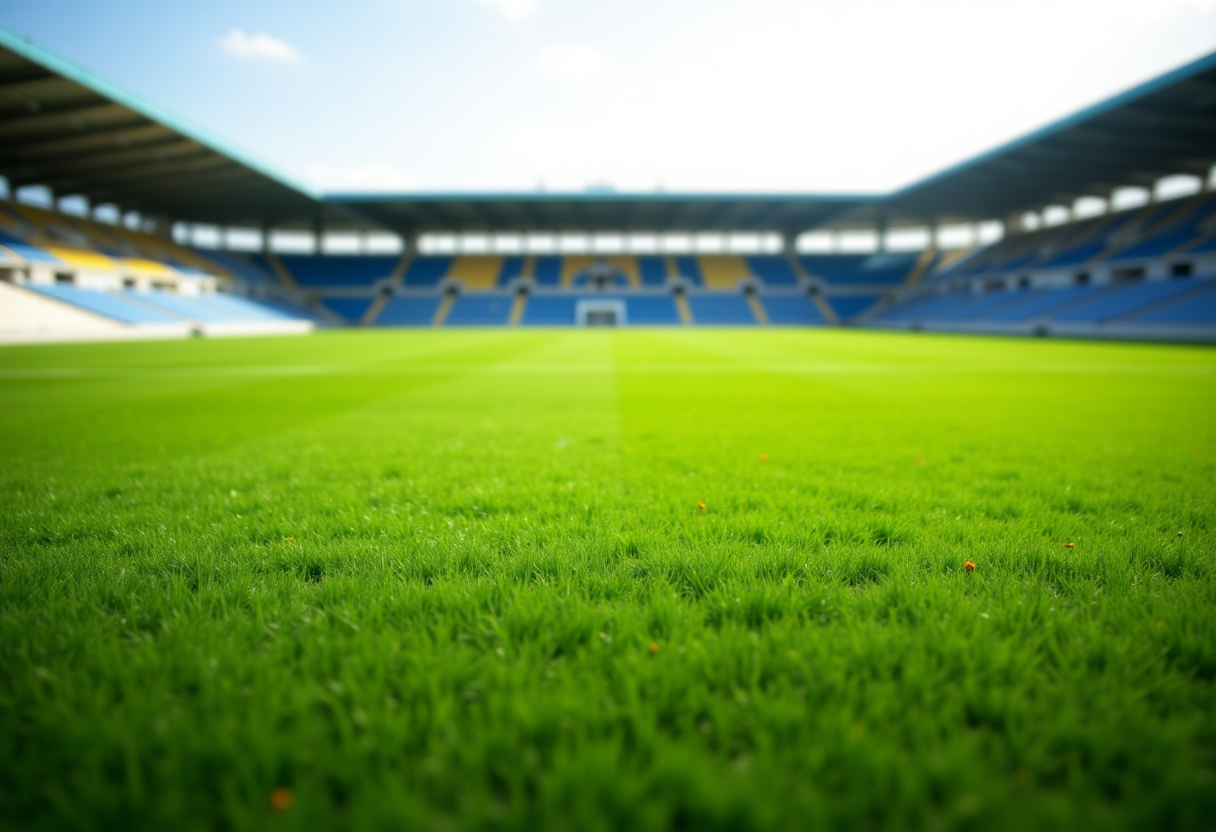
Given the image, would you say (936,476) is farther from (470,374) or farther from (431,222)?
(431,222)

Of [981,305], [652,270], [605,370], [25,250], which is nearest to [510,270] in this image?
[652,270]

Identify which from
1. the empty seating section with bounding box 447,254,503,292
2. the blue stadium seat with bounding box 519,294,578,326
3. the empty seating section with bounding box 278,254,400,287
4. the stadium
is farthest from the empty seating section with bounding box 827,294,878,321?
the stadium

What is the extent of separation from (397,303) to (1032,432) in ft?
177

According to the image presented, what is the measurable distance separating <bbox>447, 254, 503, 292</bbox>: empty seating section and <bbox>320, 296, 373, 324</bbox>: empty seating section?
851 centimetres

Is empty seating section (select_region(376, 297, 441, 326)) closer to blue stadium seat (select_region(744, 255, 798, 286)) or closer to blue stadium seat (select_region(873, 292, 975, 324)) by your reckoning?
blue stadium seat (select_region(744, 255, 798, 286))

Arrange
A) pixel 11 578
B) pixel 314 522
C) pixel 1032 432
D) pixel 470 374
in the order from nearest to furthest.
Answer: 1. pixel 11 578
2. pixel 314 522
3. pixel 1032 432
4. pixel 470 374

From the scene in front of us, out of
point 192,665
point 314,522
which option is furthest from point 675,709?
point 314,522

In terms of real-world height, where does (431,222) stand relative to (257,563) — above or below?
above

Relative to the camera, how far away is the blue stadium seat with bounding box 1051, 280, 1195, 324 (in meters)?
29.1

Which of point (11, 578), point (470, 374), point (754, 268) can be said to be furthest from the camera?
point (754, 268)

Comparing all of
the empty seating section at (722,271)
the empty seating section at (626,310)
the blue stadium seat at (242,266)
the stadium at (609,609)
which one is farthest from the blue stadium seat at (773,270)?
the stadium at (609,609)

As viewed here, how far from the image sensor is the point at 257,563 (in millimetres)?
2332

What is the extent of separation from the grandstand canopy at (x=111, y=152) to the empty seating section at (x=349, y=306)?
→ 891 centimetres

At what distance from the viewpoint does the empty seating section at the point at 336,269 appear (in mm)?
53719
